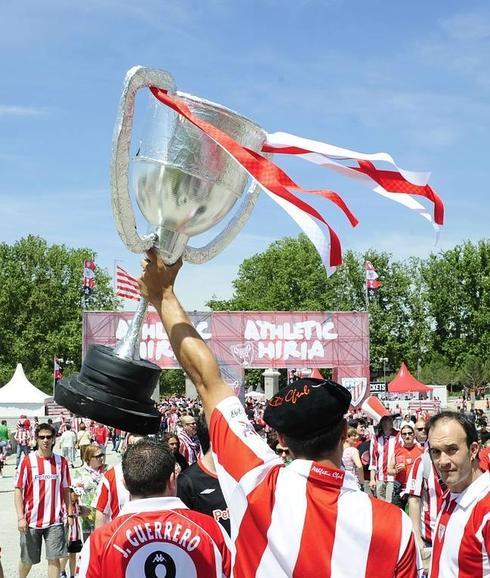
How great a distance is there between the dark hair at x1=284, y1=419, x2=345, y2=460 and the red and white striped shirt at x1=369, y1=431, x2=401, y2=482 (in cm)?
1027

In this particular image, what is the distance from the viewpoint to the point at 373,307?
7462cm

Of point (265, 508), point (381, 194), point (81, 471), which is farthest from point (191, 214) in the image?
point (81, 471)

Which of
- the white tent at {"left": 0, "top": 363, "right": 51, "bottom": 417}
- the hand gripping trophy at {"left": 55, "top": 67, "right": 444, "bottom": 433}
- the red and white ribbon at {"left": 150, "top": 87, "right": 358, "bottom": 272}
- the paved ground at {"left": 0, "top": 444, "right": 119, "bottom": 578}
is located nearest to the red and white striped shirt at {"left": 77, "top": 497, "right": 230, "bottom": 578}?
the hand gripping trophy at {"left": 55, "top": 67, "right": 444, "bottom": 433}

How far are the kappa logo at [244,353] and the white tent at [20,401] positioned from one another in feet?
30.8

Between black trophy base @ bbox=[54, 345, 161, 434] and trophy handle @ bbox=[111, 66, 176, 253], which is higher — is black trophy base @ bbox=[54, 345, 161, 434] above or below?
below

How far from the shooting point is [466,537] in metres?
3.60

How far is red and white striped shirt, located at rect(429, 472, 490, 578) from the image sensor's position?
3.52 metres

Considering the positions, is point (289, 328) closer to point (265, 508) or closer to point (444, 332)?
point (265, 508)

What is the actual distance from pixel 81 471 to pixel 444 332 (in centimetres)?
6807

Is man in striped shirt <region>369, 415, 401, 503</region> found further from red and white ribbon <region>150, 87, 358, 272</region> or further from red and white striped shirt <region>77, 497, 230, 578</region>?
red and white ribbon <region>150, 87, 358, 272</region>

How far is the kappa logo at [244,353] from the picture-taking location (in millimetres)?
32681

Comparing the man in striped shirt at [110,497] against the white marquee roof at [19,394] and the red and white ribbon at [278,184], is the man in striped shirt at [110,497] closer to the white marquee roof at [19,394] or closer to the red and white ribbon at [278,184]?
the red and white ribbon at [278,184]

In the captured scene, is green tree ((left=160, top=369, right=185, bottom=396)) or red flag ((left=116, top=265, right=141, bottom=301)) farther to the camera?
green tree ((left=160, top=369, right=185, bottom=396))

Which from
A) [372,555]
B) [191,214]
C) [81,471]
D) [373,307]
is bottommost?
[81,471]
